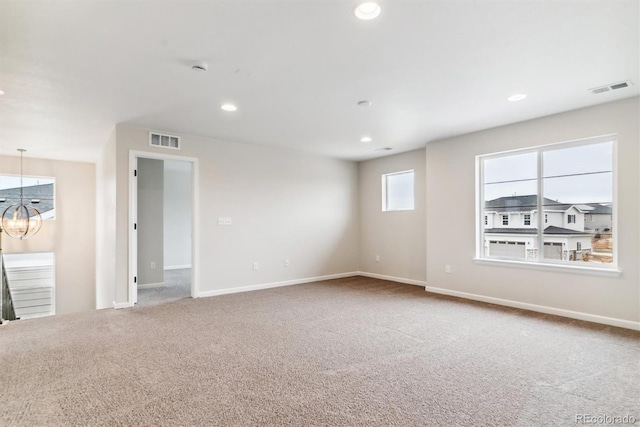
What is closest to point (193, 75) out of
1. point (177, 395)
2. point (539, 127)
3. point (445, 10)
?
point (445, 10)

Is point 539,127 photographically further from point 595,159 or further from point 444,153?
point 444,153

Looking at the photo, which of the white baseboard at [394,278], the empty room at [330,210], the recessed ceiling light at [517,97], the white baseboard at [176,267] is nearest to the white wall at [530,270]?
the empty room at [330,210]

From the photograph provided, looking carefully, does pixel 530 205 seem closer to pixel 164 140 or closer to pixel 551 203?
pixel 551 203

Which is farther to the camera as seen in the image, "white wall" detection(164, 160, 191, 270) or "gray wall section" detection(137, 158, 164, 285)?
"white wall" detection(164, 160, 191, 270)

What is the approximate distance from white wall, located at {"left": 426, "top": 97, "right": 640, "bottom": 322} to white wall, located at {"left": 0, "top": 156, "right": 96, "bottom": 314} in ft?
24.6

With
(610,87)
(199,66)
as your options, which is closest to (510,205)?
(610,87)

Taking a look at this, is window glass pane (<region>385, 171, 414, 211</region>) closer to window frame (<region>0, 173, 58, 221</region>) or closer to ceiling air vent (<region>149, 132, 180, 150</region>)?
ceiling air vent (<region>149, 132, 180, 150</region>)

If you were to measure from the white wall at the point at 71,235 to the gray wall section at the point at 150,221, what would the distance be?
2.04 meters

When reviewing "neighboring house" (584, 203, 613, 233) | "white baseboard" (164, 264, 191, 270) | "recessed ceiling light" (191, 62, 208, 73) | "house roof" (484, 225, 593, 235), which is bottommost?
"white baseboard" (164, 264, 191, 270)

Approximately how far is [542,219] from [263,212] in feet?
14.4

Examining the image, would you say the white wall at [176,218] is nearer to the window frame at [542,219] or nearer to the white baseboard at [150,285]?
the white baseboard at [150,285]

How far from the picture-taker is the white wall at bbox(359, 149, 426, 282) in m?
6.28

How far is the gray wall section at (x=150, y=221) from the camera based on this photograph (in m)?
6.47

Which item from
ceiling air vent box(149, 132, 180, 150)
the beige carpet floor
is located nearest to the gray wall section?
ceiling air vent box(149, 132, 180, 150)
